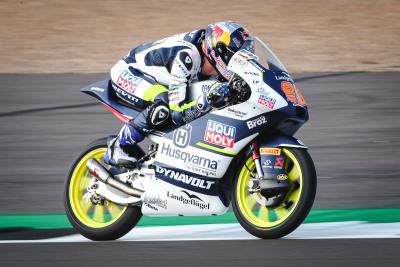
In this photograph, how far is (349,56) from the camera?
51.7 feet

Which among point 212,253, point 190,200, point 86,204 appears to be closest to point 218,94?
point 190,200

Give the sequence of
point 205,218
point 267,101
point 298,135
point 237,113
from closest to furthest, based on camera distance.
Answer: point 267,101, point 237,113, point 205,218, point 298,135

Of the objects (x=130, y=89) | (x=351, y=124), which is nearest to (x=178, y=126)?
(x=130, y=89)

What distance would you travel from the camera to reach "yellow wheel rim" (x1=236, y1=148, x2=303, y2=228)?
664cm

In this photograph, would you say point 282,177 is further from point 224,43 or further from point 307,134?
point 307,134

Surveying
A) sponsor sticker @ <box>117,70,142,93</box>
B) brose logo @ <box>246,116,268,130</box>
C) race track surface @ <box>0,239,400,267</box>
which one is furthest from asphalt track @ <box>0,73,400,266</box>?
sponsor sticker @ <box>117,70,142,93</box>

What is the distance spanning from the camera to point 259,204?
6809 millimetres

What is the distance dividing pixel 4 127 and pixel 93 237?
484cm

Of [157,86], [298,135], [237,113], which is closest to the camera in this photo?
[237,113]

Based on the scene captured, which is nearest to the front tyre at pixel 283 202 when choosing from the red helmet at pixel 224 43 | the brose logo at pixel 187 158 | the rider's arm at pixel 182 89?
the brose logo at pixel 187 158

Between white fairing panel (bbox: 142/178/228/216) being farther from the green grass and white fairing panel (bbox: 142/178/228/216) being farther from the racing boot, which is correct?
the green grass

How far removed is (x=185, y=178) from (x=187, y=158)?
14cm

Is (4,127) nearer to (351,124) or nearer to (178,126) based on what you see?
(351,124)

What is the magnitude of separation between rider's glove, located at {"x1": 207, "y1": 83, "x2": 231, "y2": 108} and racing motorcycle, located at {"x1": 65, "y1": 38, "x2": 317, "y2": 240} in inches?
2.1
